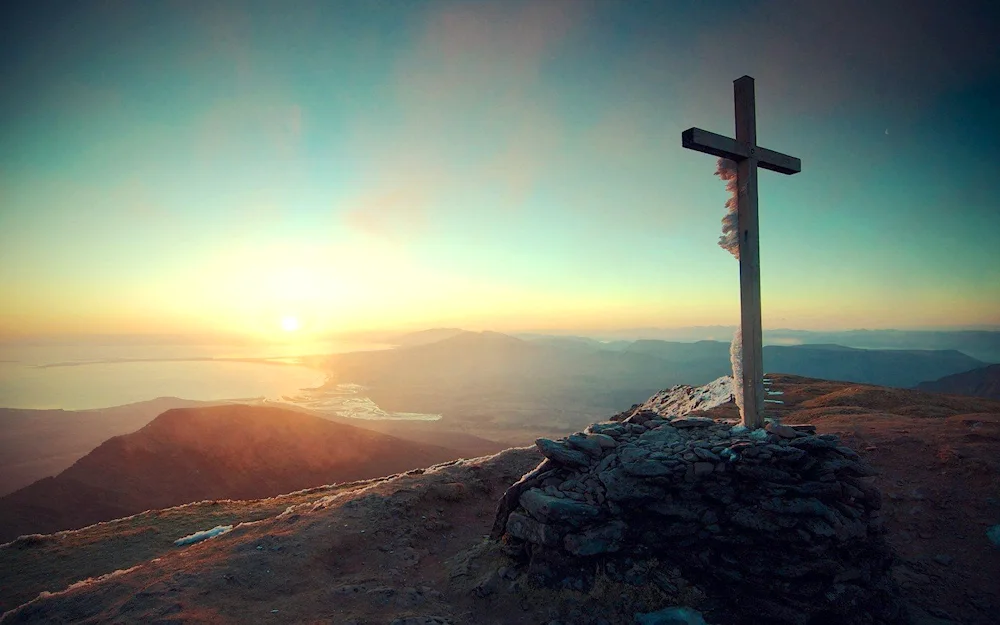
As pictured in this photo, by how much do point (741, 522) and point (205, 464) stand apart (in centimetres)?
4074

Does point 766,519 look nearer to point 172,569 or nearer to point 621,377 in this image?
point 172,569

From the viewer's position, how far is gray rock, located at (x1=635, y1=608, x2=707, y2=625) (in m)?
6.79

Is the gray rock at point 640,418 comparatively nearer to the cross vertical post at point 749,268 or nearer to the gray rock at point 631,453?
the gray rock at point 631,453

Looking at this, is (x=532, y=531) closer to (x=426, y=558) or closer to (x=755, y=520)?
(x=426, y=558)

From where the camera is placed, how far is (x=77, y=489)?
27.8 meters

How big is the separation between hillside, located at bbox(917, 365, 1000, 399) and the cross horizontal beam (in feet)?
203

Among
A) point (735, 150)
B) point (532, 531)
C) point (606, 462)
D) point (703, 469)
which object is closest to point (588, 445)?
point (606, 462)

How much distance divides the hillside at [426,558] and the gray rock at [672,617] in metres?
0.19

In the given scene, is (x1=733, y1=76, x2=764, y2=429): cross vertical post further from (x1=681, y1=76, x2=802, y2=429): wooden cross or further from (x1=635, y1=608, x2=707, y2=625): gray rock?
(x1=635, y1=608, x2=707, y2=625): gray rock

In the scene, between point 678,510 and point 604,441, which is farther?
point 604,441

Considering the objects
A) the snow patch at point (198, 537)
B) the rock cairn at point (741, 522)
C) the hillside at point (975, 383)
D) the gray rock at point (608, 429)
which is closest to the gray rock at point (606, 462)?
the rock cairn at point (741, 522)

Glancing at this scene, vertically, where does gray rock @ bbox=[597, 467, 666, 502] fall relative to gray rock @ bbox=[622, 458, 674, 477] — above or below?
below

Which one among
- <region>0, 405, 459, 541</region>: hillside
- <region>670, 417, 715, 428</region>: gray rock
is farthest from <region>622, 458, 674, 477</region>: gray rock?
<region>0, 405, 459, 541</region>: hillside

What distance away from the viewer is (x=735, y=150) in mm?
8484
